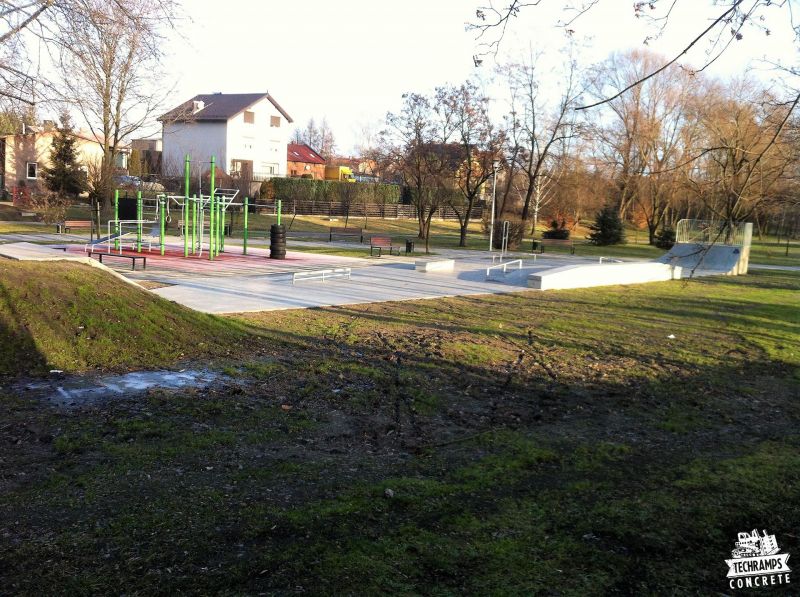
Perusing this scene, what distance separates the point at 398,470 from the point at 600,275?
60.4ft

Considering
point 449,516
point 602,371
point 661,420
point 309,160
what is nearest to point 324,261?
point 602,371

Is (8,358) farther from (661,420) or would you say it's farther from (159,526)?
(661,420)

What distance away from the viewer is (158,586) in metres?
3.68

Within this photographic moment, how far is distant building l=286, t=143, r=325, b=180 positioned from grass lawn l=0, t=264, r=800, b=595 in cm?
6534

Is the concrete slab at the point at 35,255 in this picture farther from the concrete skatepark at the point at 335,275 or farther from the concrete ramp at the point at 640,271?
the concrete ramp at the point at 640,271

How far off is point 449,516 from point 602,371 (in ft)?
18.7

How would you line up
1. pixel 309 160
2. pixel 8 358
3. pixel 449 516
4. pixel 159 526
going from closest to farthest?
1. pixel 159 526
2. pixel 449 516
3. pixel 8 358
4. pixel 309 160

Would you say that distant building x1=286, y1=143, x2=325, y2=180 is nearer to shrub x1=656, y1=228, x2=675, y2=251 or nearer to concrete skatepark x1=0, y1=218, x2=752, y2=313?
shrub x1=656, y1=228, x2=675, y2=251

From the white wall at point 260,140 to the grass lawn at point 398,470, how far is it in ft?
170

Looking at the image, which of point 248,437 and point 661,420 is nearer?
point 248,437

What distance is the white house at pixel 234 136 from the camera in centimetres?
Result: 5884

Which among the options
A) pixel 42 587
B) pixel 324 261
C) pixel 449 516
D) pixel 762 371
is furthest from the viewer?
pixel 324 261

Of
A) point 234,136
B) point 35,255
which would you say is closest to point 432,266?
point 35,255

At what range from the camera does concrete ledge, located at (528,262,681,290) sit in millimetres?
20828
